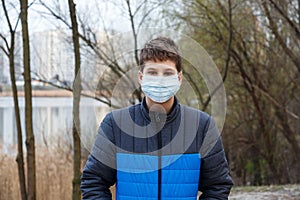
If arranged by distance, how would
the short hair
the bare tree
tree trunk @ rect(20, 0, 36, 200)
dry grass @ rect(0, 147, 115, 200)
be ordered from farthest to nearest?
1. dry grass @ rect(0, 147, 115, 200)
2. the bare tree
3. tree trunk @ rect(20, 0, 36, 200)
4. the short hair

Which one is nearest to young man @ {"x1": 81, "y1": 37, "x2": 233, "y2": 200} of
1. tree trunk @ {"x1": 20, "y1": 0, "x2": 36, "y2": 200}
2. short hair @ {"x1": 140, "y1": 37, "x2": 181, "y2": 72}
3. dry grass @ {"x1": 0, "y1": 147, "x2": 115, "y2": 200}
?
short hair @ {"x1": 140, "y1": 37, "x2": 181, "y2": 72}

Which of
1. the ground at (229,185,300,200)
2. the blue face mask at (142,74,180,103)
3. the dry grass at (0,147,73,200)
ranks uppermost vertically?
the blue face mask at (142,74,180,103)


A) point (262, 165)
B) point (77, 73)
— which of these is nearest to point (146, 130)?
point (77, 73)

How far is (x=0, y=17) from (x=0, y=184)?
1746 mm

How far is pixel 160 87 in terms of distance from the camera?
189cm

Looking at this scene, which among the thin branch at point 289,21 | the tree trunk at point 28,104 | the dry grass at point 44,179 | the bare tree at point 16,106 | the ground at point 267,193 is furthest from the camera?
the thin branch at point 289,21

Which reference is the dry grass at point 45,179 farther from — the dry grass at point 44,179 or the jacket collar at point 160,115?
the jacket collar at point 160,115

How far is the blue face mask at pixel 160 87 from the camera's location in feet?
6.22

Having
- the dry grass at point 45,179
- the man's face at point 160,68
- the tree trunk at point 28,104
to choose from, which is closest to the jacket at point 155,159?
the man's face at point 160,68

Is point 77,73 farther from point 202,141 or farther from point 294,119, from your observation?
point 294,119

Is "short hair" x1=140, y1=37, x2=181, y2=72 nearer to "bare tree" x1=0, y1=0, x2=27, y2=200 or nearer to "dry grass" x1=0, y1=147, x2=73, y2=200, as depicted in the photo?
"bare tree" x1=0, y1=0, x2=27, y2=200

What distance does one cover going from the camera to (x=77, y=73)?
12.9 feet

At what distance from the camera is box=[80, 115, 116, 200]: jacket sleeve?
1.90 meters

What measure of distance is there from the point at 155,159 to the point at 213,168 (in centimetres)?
21
